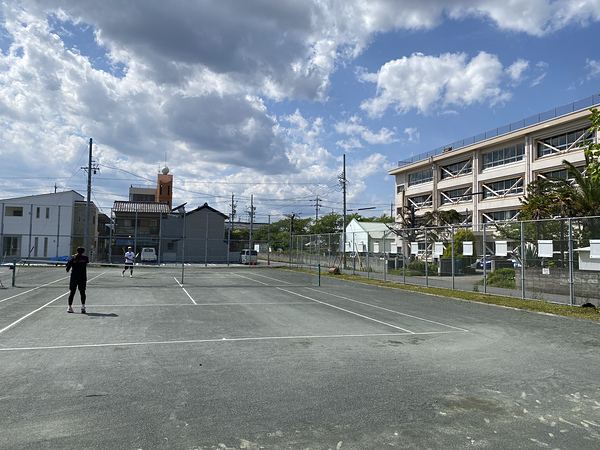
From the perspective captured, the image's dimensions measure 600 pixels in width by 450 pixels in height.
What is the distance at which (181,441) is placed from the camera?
4.08 meters

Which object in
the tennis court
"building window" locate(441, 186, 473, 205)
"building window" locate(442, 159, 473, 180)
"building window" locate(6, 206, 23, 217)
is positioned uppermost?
"building window" locate(442, 159, 473, 180)

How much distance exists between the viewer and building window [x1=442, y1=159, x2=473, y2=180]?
161 ft

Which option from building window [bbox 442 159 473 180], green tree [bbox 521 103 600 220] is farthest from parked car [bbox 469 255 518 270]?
building window [bbox 442 159 473 180]

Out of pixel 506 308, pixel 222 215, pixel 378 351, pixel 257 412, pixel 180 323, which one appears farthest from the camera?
pixel 222 215

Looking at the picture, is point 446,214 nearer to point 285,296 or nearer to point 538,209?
point 538,209

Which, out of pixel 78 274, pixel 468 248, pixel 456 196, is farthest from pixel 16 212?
pixel 456 196

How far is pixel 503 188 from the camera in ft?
145

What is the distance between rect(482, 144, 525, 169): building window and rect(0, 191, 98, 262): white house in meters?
40.6

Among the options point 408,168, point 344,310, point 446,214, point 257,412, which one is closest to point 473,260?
point 344,310

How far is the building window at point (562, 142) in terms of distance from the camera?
119 feet

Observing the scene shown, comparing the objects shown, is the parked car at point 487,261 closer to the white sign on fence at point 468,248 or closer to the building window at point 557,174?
the white sign on fence at point 468,248

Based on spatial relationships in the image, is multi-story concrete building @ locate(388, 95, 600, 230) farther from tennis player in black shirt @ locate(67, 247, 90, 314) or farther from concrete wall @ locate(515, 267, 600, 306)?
tennis player in black shirt @ locate(67, 247, 90, 314)

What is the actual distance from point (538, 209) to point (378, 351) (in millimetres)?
20347

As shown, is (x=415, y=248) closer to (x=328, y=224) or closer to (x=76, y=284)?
(x=76, y=284)
